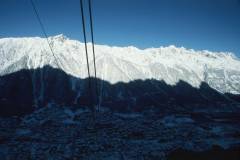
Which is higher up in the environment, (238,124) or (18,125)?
(18,125)

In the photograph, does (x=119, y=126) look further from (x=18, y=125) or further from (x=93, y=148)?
(x=18, y=125)

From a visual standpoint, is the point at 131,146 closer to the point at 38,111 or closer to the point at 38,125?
the point at 38,125

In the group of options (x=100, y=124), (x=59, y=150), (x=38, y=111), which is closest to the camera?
(x=59, y=150)

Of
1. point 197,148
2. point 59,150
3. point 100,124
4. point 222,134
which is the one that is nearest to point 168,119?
point 222,134

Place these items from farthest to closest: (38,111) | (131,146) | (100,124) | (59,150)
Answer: (38,111)
(100,124)
(131,146)
(59,150)

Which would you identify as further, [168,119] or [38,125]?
[168,119]

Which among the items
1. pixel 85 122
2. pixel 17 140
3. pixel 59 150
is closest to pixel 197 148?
pixel 59 150
